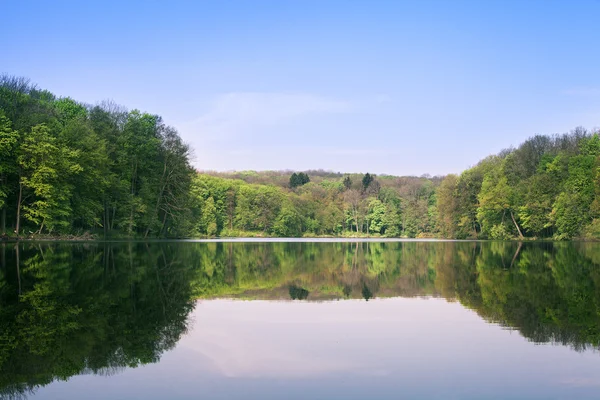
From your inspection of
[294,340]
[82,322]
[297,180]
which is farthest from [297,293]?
[297,180]

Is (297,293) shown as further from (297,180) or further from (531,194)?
(297,180)

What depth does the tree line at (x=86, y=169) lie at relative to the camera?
48.6 meters

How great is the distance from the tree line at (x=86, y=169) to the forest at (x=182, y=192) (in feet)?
0.43

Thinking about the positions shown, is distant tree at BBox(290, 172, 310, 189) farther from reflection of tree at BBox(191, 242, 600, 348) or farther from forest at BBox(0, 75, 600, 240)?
reflection of tree at BBox(191, 242, 600, 348)

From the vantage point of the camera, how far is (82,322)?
→ 1097 centimetres

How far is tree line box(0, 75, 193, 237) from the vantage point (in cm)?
4859

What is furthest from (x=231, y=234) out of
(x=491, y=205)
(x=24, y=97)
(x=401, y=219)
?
(x=24, y=97)

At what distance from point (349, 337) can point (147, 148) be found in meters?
58.8

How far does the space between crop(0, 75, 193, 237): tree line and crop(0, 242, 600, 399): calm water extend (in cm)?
3237

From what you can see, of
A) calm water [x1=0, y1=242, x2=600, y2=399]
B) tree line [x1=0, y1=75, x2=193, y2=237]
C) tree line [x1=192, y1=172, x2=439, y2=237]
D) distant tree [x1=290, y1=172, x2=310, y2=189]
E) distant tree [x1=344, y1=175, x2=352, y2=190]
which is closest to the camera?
calm water [x1=0, y1=242, x2=600, y2=399]

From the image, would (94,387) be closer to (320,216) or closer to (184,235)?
(184,235)

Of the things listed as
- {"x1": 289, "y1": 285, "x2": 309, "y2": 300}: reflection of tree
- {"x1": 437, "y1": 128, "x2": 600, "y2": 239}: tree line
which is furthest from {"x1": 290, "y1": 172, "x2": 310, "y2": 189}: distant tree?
{"x1": 289, "y1": 285, "x2": 309, "y2": 300}: reflection of tree

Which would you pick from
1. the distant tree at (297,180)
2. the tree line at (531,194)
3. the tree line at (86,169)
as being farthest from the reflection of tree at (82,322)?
the distant tree at (297,180)

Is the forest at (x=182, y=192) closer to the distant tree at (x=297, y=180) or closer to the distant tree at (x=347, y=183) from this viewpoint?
the distant tree at (x=347, y=183)
